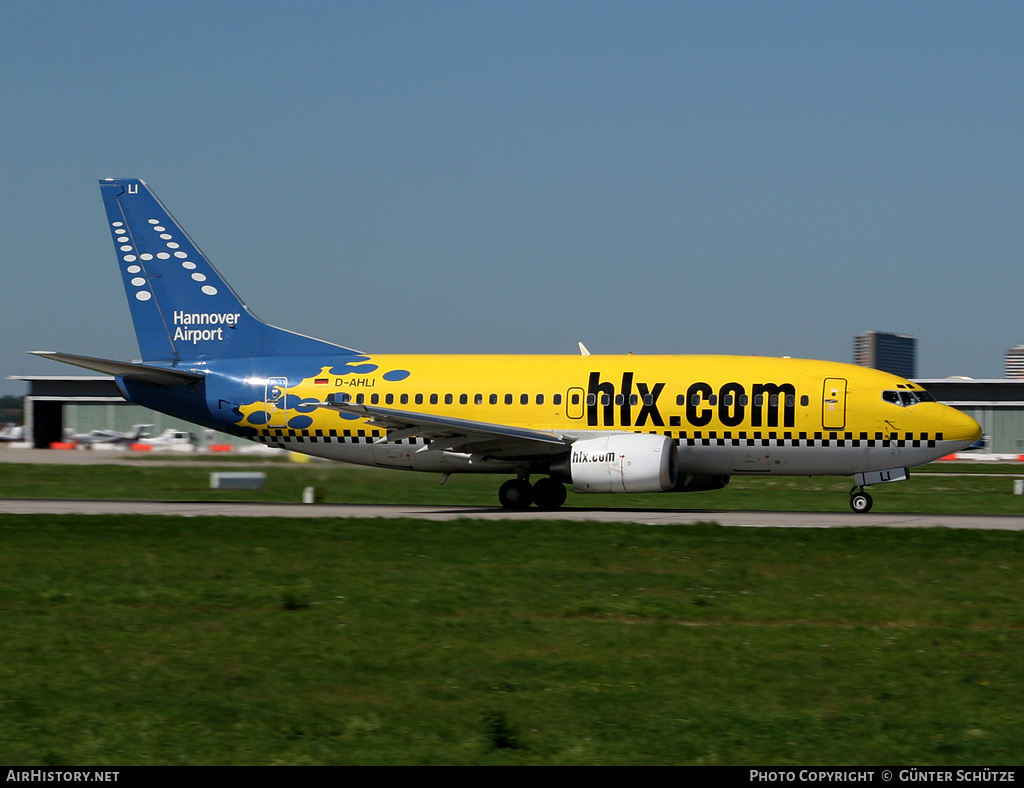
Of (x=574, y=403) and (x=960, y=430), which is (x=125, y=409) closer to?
(x=574, y=403)

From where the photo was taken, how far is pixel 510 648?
12.7 m

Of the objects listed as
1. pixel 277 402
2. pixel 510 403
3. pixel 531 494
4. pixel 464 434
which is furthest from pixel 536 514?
pixel 277 402

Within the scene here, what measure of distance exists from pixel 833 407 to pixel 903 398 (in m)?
1.81

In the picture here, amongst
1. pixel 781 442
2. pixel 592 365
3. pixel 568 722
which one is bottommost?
pixel 568 722

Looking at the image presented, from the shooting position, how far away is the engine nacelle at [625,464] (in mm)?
28125

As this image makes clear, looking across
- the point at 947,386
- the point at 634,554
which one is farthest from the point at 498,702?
the point at 947,386

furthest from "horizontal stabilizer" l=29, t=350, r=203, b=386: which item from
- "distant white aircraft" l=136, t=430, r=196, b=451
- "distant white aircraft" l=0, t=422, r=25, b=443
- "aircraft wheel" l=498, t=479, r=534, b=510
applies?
"distant white aircraft" l=0, t=422, r=25, b=443

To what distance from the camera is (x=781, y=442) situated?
29.5 m

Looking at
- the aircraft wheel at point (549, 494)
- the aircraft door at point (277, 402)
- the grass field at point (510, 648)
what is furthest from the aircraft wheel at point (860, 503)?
the aircraft door at point (277, 402)

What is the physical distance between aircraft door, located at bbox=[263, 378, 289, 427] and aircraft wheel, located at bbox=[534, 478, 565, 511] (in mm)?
7353

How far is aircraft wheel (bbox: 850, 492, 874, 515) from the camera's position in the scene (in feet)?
96.9

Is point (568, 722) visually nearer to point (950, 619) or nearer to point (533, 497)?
point (950, 619)

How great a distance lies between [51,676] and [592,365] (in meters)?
21.5

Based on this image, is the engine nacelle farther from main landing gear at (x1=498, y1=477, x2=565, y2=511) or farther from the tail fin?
the tail fin
